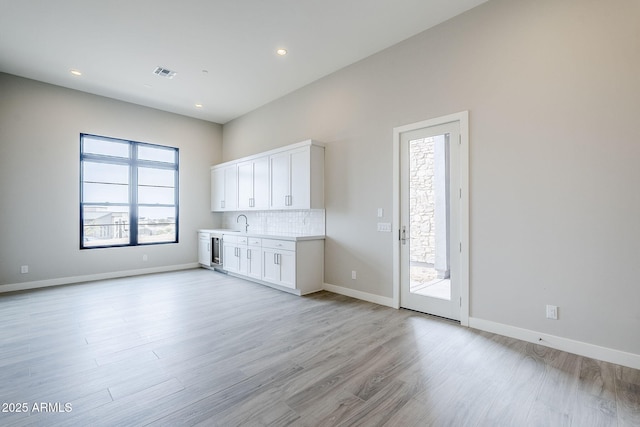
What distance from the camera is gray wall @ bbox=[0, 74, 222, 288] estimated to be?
190 inches

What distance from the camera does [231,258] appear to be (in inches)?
234

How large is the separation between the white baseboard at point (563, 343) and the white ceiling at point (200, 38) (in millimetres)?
3488

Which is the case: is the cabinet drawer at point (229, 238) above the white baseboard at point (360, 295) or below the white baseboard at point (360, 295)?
above

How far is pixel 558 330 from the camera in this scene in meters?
2.71

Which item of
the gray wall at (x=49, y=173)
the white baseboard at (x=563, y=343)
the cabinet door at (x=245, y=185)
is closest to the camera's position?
the white baseboard at (x=563, y=343)

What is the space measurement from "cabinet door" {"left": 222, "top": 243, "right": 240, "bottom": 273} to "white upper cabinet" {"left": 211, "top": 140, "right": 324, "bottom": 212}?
0.86 m

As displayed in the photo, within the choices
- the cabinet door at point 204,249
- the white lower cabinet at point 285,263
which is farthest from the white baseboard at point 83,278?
the white lower cabinet at point 285,263

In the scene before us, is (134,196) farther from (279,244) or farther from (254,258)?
(279,244)

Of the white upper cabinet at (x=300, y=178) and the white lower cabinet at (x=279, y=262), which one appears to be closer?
the white lower cabinet at (x=279, y=262)

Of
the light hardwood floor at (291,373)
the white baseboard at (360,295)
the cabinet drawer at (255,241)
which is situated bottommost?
the light hardwood floor at (291,373)

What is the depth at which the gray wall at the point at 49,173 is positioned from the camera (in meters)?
4.82

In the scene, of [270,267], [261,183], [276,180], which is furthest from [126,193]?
[270,267]

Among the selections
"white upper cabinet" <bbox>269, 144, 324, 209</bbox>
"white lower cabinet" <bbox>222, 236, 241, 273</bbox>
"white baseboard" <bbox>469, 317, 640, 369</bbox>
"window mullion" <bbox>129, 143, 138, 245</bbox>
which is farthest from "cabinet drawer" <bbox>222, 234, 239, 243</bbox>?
"white baseboard" <bbox>469, 317, 640, 369</bbox>

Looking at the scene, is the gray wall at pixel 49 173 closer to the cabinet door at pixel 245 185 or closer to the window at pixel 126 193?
the window at pixel 126 193
